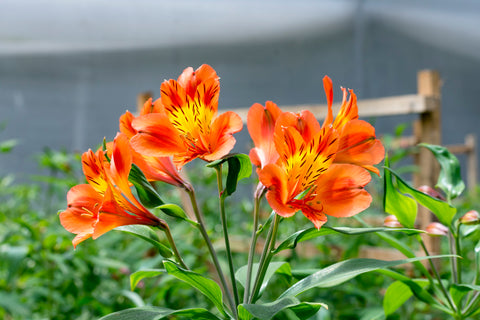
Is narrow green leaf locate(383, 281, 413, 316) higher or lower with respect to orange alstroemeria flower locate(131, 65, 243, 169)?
lower

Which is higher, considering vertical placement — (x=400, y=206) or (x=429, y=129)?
(x=429, y=129)

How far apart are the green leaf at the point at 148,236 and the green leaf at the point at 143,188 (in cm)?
3

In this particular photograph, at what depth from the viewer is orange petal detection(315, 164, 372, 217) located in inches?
12.7

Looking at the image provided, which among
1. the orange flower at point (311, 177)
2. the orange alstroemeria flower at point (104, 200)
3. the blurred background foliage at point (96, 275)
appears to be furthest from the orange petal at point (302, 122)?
the blurred background foliage at point (96, 275)

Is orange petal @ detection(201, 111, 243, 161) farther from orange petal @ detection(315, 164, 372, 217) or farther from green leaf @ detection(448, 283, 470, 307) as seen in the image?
green leaf @ detection(448, 283, 470, 307)

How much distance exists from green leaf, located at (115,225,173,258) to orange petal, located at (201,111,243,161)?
76 millimetres

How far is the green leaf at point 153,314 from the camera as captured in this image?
0.33 m

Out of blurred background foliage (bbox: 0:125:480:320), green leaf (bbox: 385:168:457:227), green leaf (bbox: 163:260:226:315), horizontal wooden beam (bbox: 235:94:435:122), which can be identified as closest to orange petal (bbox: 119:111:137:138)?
green leaf (bbox: 163:260:226:315)

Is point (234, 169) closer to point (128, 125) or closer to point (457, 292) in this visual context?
point (128, 125)

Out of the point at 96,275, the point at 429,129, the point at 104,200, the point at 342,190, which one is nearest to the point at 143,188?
the point at 104,200

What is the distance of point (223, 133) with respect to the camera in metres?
0.33

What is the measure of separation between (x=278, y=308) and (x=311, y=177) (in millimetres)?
87

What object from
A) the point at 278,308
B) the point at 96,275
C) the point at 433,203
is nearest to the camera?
the point at 278,308

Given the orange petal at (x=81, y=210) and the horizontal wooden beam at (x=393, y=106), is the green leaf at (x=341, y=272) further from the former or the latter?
the horizontal wooden beam at (x=393, y=106)
